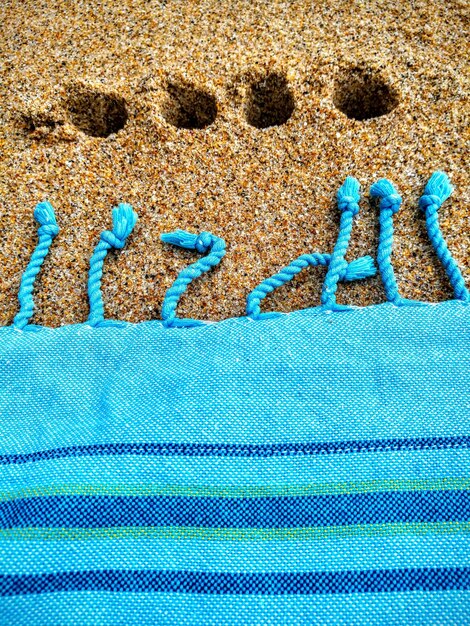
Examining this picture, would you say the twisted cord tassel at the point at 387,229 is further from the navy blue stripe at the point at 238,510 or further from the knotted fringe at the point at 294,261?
the navy blue stripe at the point at 238,510

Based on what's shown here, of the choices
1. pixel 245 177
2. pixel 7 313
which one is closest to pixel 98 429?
pixel 7 313

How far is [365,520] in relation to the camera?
22.6 inches

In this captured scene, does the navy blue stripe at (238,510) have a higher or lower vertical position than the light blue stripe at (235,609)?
higher

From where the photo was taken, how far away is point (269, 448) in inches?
24.0

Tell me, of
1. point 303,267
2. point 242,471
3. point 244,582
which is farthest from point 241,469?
point 303,267

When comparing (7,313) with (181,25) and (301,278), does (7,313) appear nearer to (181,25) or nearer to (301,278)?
(301,278)

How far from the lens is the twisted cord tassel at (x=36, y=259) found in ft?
2.50

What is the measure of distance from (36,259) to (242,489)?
0.45m

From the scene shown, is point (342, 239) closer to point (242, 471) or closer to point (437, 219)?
point (437, 219)

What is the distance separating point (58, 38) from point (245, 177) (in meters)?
0.43

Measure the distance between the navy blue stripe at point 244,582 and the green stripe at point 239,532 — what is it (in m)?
0.03

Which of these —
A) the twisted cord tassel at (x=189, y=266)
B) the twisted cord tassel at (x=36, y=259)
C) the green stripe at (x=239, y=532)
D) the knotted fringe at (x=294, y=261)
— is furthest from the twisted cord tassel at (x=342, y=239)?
the twisted cord tassel at (x=36, y=259)

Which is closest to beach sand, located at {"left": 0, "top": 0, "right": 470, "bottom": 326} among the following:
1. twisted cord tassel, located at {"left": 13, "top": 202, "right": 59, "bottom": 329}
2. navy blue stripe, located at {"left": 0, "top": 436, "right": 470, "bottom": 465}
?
twisted cord tassel, located at {"left": 13, "top": 202, "right": 59, "bottom": 329}

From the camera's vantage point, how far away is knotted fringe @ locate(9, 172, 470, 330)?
0.74m
